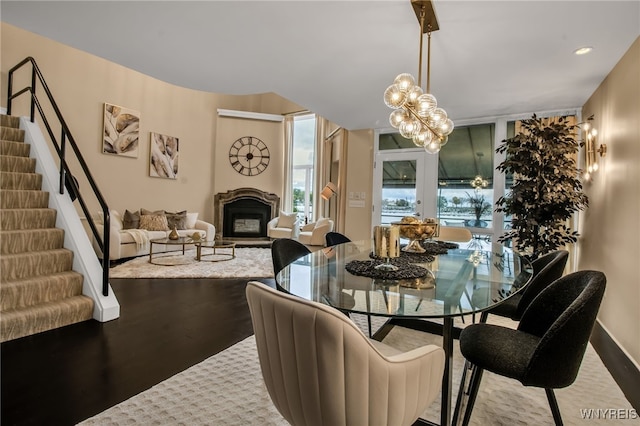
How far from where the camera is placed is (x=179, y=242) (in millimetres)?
5215

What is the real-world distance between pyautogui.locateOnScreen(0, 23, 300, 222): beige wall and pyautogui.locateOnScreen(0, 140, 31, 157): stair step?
216cm

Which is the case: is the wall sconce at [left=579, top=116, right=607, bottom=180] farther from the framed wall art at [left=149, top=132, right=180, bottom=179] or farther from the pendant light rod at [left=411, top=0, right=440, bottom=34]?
the framed wall art at [left=149, top=132, right=180, bottom=179]

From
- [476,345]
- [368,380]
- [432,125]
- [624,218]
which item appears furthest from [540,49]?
[368,380]

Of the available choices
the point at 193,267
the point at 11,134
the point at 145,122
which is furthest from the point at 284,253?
the point at 145,122

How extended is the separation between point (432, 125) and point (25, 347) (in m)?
3.26

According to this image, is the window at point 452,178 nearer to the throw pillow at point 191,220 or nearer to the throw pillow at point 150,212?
the throw pillow at point 191,220

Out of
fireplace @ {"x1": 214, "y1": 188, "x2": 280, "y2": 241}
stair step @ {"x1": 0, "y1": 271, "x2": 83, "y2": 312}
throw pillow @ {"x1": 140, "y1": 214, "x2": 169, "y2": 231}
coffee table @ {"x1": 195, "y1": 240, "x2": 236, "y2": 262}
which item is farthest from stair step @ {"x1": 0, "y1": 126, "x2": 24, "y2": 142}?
fireplace @ {"x1": 214, "y1": 188, "x2": 280, "y2": 241}

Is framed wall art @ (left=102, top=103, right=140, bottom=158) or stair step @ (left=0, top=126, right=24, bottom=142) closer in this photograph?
stair step @ (left=0, top=126, right=24, bottom=142)

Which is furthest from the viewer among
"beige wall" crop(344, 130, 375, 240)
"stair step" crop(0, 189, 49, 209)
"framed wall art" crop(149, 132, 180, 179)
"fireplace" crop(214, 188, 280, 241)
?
"fireplace" crop(214, 188, 280, 241)

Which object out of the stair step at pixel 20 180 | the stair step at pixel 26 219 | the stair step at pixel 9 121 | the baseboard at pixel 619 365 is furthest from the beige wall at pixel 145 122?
the baseboard at pixel 619 365

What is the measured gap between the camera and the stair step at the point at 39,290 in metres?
2.44

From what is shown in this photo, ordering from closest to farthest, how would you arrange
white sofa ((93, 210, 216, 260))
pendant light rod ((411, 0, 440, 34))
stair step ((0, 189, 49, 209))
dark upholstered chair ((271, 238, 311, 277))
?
dark upholstered chair ((271, 238, 311, 277)), pendant light rod ((411, 0, 440, 34)), stair step ((0, 189, 49, 209)), white sofa ((93, 210, 216, 260))

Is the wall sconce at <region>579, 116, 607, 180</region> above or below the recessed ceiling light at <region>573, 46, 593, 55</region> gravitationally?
below

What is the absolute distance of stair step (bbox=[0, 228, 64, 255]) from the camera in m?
2.72
